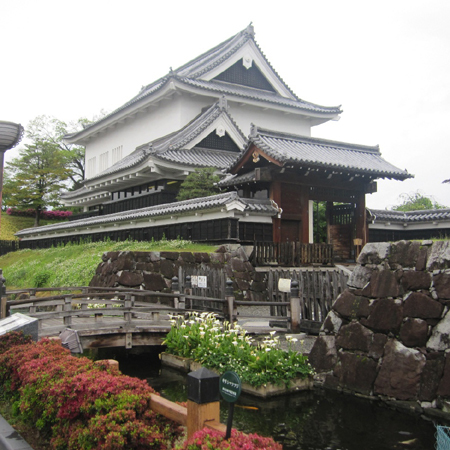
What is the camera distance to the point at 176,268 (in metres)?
18.3

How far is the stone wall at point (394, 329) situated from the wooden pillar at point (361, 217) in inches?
494

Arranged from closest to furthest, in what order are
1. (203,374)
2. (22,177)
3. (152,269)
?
1. (203,374)
2. (152,269)
3. (22,177)

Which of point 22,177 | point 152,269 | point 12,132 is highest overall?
point 22,177

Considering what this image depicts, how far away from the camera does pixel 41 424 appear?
6105mm

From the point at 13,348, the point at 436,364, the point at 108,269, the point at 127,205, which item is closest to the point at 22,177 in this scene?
the point at 127,205

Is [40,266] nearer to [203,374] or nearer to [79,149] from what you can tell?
[203,374]

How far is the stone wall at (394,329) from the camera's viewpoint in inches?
317

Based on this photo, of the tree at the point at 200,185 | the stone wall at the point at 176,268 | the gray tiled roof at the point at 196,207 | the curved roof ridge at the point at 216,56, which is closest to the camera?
the stone wall at the point at 176,268

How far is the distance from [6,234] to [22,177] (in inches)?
223

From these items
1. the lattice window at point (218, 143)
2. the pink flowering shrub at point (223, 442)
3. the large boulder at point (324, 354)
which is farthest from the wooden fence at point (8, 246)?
the pink flowering shrub at point (223, 442)

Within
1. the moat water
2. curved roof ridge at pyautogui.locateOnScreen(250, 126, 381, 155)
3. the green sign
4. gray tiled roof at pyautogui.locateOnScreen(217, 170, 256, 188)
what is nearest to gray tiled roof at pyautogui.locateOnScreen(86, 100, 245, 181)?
gray tiled roof at pyautogui.locateOnScreen(217, 170, 256, 188)

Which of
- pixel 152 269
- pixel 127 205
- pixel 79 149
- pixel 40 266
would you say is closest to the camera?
pixel 152 269

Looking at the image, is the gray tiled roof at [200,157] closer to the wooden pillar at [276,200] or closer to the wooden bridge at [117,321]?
the wooden pillar at [276,200]

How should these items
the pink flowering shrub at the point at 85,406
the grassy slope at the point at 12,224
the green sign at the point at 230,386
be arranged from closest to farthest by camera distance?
1. the green sign at the point at 230,386
2. the pink flowering shrub at the point at 85,406
3. the grassy slope at the point at 12,224
